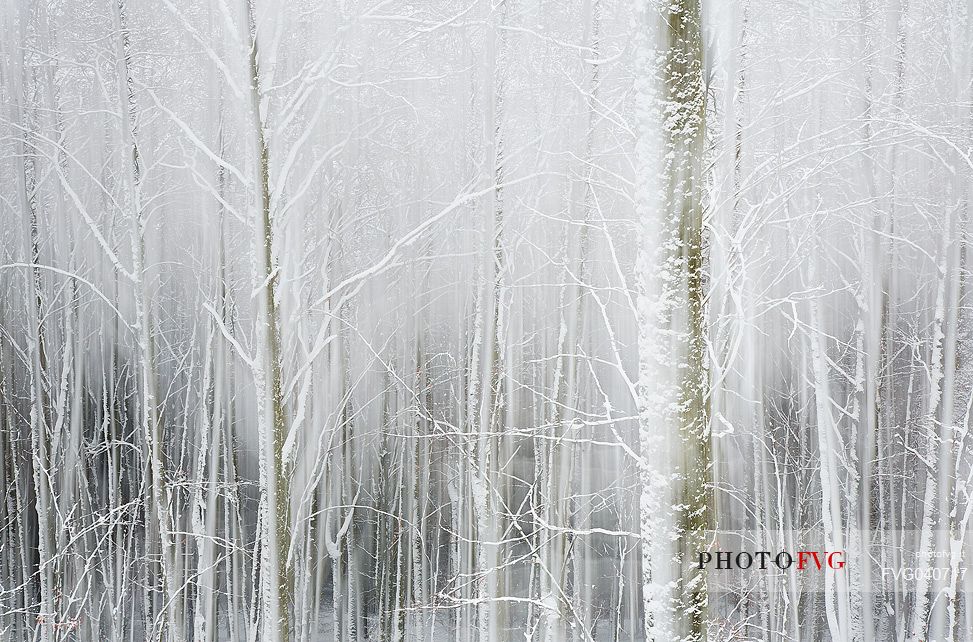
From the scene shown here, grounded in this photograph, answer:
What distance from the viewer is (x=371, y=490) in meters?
5.99

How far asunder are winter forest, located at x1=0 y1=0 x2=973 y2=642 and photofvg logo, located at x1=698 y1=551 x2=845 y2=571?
50mm

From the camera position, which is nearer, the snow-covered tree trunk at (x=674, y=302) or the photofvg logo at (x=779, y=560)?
the snow-covered tree trunk at (x=674, y=302)

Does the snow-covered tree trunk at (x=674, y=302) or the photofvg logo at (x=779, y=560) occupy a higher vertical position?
the snow-covered tree trunk at (x=674, y=302)

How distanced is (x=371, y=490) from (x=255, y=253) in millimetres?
3775

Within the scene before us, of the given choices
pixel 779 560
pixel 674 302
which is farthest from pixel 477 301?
pixel 779 560

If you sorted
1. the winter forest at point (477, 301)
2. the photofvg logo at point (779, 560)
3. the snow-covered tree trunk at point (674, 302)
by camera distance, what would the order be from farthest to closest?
the photofvg logo at point (779, 560)
the winter forest at point (477, 301)
the snow-covered tree trunk at point (674, 302)

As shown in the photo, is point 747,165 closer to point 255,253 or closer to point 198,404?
point 255,253

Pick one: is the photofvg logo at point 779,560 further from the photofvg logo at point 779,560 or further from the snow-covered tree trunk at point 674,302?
the snow-covered tree trunk at point 674,302

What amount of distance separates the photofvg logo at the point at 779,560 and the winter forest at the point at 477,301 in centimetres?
5

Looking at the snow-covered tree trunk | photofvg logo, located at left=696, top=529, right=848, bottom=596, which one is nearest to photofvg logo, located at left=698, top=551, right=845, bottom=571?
photofvg logo, located at left=696, top=529, right=848, bottom=596

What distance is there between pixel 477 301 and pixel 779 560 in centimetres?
354

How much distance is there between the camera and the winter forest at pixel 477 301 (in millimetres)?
4012

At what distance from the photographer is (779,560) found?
5.25 m

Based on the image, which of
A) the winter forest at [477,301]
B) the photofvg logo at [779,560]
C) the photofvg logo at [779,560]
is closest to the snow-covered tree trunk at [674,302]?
the winter forest at [477,301]
